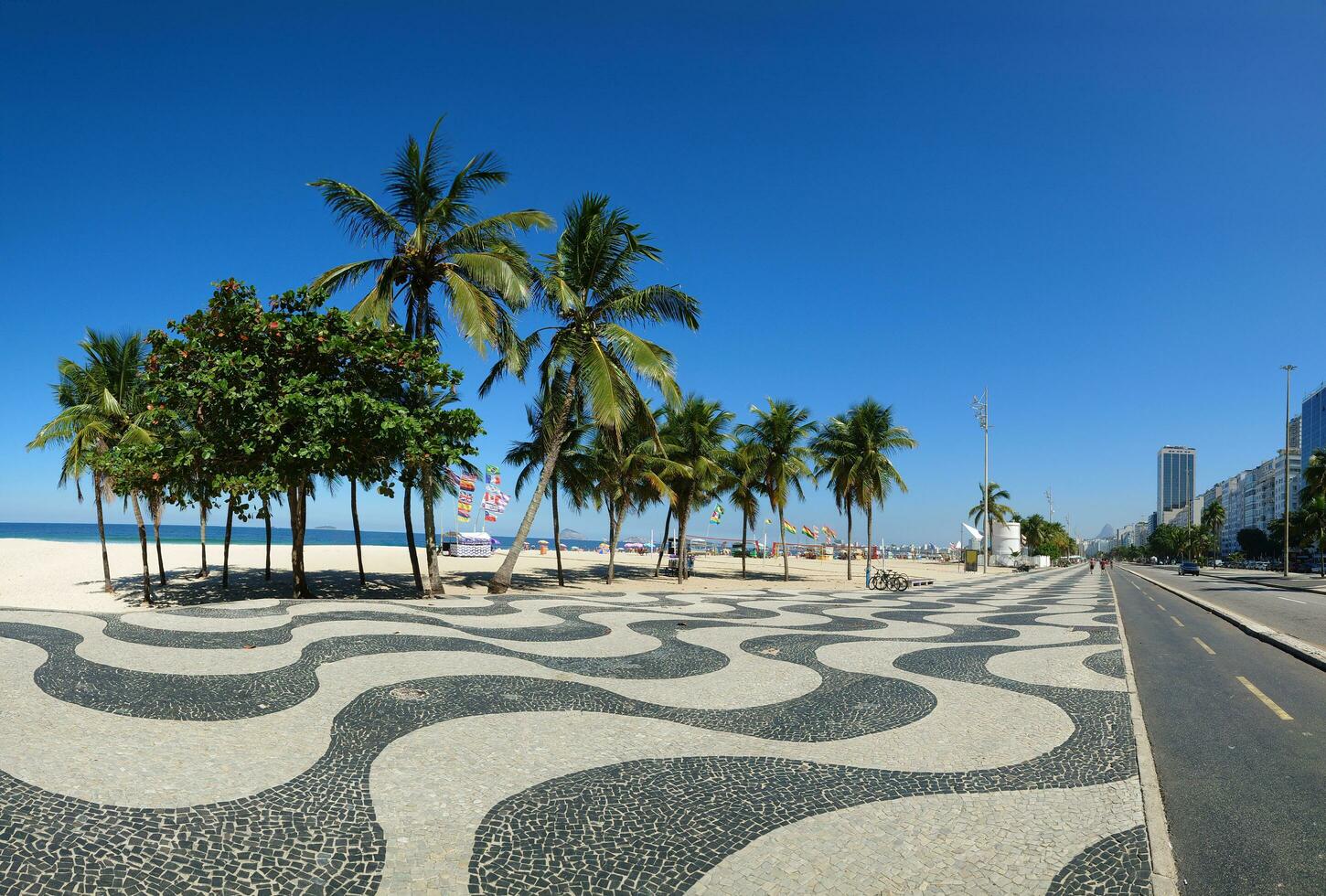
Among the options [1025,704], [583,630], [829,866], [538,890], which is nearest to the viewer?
[538,890]

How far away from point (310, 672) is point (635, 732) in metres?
4.50

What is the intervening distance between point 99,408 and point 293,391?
9.49m

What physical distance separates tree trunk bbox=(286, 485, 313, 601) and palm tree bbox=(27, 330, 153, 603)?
3.93 meters

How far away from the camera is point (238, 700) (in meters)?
7.09

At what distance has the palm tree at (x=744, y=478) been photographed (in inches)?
1297

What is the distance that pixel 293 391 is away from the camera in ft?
45.7

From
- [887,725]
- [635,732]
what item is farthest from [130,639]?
[887,725]

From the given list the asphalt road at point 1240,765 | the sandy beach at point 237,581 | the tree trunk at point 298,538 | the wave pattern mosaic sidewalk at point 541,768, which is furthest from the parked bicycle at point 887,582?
the tree trunk at point 298,538

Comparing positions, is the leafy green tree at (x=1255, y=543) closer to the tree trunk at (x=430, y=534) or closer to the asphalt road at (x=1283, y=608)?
the asphalt road at (x=1283, y=608)

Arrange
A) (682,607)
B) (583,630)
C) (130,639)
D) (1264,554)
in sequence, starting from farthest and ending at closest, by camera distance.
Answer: (1264,554) < (682,607) < (583,630) < (130,639)

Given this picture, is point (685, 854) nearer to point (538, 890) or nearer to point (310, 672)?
point (538, 890)

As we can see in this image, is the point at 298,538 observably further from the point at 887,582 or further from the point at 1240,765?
the point at 887,582

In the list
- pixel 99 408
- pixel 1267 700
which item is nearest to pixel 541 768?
pixel 1267 700

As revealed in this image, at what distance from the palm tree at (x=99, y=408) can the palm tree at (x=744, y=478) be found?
74.7 feet
